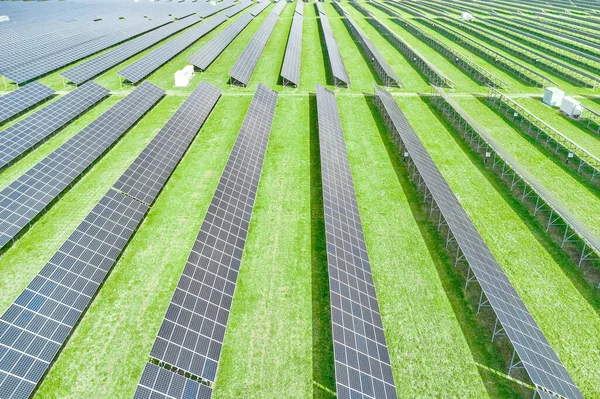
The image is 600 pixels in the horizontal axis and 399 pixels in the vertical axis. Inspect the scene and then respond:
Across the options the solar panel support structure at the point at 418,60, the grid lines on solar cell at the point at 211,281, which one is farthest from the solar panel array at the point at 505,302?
the solar panel support structure at the point at 418,60

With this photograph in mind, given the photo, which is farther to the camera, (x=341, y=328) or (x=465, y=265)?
(x=465, y=265)

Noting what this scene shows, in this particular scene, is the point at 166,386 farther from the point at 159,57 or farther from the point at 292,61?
the point at 159,57

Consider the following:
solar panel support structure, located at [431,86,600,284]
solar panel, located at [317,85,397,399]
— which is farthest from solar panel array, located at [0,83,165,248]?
solar panel support structure, located at [431,86,600,284]

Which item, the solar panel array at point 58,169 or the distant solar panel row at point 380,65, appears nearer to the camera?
the solar panel array at point 58,169

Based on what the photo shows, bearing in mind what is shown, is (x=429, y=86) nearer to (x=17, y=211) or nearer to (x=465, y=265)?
(x=465, y=265)

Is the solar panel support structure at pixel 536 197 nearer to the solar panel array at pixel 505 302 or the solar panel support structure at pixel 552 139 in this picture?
the solar panel array at pixel 505 302

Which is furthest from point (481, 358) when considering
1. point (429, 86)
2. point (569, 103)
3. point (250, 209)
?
point (429, 86)

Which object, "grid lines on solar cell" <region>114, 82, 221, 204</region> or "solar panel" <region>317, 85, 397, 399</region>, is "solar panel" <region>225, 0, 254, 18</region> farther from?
"solar panel" <region>317, 85, 397, 399</region>
